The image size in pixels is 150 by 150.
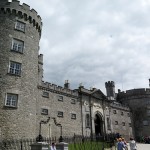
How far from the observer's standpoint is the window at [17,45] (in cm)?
2519

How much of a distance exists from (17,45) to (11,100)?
6.50m

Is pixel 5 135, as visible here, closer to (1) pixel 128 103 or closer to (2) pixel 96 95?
(2) pixel 96 95

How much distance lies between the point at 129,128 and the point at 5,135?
34628 mm

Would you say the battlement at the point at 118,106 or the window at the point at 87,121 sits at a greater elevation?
the battlement at the point at 118,106

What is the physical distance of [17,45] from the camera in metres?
25.5

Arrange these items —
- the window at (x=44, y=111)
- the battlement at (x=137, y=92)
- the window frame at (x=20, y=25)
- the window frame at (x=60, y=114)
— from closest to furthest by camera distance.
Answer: the window frame at (x=20, y=25) → the window at (x=44, y=111) → the window frame at (x=60, y=114) → the battlement at (x=137, y=92)

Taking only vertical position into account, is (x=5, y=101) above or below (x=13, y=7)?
below

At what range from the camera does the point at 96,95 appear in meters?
41.9

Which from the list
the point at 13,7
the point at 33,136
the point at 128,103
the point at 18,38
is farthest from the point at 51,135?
the point at 128,103

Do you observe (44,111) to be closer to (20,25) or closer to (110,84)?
(20,25)

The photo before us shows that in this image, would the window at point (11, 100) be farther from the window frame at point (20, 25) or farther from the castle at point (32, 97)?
the window frame at point (20, 25)

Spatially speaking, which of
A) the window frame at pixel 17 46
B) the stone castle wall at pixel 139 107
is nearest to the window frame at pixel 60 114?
the window frame at pixel 17 46

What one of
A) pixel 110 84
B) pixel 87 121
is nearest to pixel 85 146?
pixel 87 121

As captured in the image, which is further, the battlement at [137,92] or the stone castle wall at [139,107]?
the battlement at [137,92]
